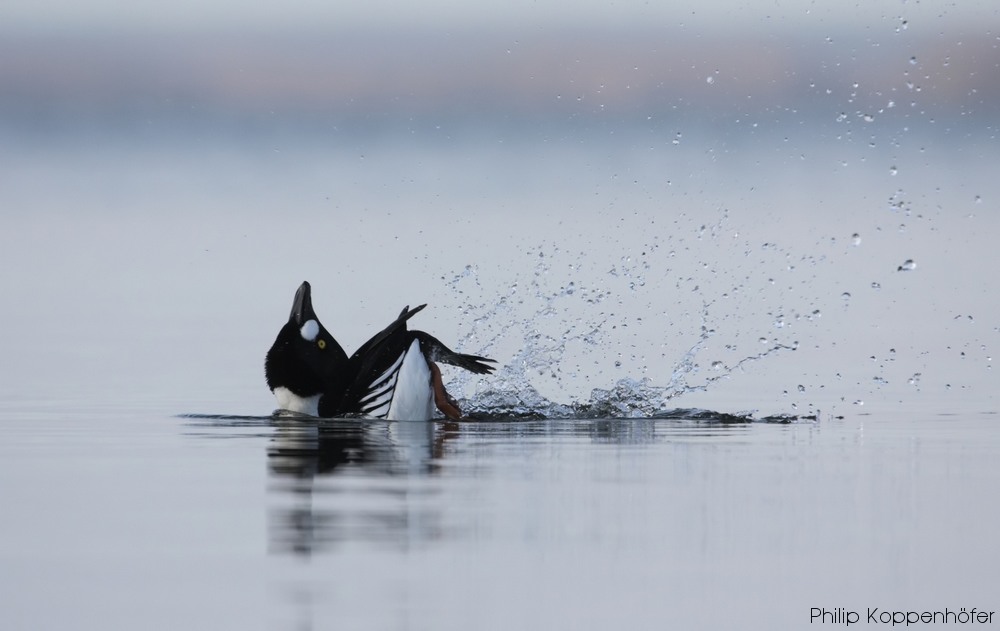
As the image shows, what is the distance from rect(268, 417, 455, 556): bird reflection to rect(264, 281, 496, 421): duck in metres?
0.31

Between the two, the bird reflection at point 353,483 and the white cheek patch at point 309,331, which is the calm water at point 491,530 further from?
the white cheek patch at point 309,331

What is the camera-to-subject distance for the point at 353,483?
9109mm

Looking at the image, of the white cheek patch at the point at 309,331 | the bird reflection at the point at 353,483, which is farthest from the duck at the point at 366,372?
the bird reflection at the point at 353,483

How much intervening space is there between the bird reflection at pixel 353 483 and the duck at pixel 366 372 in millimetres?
311

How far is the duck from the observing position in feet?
43.5

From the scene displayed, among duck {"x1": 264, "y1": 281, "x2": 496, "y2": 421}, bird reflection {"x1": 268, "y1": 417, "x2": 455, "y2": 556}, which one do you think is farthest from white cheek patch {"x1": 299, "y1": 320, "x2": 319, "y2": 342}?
bird reflection {"x1": 268, "y1": 417, "x2": 455, "y2": 556}

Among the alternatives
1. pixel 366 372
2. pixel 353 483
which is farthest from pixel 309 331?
pixel 353 483

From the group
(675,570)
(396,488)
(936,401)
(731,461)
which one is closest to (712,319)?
(936,401)

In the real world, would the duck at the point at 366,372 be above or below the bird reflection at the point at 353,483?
above

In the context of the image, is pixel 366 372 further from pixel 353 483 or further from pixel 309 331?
pixel 353 483

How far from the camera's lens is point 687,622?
6160 millimetres

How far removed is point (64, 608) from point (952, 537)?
3.53 m

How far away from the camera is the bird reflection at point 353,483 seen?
760cm

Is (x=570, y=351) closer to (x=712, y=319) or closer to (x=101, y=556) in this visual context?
(x=712, y=319)
